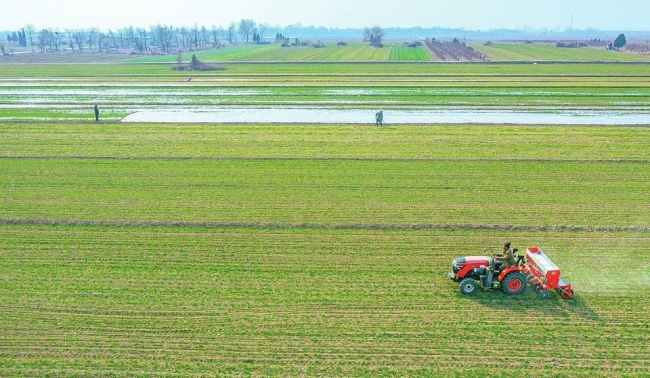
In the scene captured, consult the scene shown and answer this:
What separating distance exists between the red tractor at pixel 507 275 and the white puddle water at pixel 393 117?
20263mm

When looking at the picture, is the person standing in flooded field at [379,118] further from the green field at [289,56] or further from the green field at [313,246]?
the green field at [289,56]

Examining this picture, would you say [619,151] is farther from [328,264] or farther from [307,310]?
[307,310]

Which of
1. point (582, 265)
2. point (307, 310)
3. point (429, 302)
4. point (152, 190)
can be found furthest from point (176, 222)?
point (582, 265)

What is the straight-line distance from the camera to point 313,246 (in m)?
15.3

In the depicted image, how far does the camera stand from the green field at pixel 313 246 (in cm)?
1055

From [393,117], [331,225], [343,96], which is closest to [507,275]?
[331,225]

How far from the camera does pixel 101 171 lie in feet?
73.8

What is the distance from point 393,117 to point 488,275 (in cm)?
2278

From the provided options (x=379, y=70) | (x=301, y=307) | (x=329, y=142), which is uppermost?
(x=379, y=70)

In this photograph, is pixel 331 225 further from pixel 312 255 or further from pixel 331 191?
pixel 331 191

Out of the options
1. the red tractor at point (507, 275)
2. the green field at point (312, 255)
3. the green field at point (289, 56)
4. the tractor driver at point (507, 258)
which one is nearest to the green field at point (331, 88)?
the green field at point (312, 255)

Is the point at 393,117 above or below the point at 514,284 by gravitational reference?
above

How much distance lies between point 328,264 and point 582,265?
278 inches

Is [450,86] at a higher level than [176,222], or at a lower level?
higher
